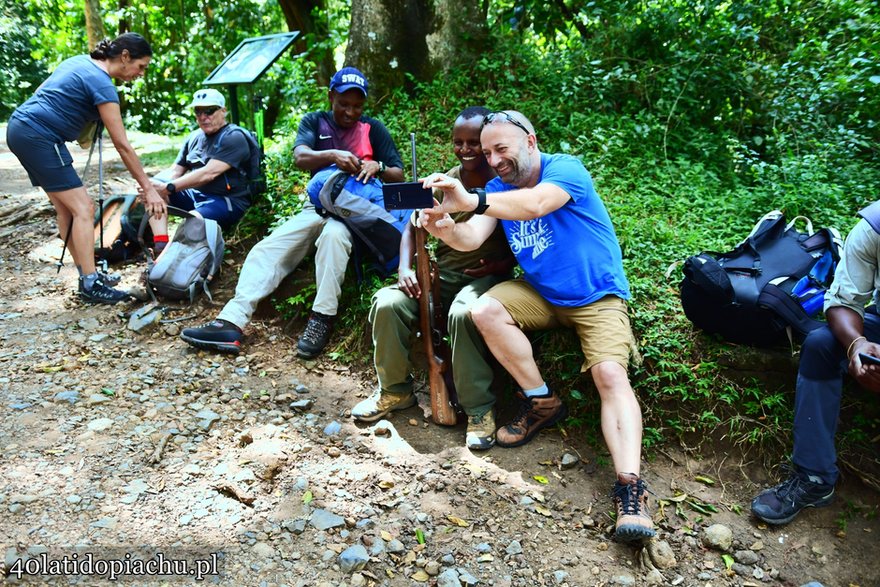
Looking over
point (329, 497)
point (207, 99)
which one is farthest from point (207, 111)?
point (329, 497)

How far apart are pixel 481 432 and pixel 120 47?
158 inches

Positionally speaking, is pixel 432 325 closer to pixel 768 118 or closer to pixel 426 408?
pixel 426 408

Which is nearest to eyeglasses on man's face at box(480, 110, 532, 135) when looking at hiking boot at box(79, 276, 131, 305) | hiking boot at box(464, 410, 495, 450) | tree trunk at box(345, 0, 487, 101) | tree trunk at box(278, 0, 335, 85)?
hiking boot at box(464, 410, 495, 450)

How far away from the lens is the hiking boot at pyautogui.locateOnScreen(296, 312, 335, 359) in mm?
4734

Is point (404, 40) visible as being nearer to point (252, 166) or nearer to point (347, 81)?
point (252, 166)

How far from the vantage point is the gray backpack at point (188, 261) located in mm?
5258

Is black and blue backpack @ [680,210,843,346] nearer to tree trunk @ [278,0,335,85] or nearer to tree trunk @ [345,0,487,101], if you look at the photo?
tree trunk @ [345,0,487,101]

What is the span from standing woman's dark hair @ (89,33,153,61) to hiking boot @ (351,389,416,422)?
3.28 m

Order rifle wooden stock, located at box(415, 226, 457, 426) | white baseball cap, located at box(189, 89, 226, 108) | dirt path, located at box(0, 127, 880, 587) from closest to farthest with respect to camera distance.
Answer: dirt path, located at box(0, 127, 880, 587)
rifle wooden stock, located at box(415, 226, 457, 426)
white baseball cap, located at box(189, 89, 226, 108)

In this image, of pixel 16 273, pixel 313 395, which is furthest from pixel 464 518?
pixel 16 273

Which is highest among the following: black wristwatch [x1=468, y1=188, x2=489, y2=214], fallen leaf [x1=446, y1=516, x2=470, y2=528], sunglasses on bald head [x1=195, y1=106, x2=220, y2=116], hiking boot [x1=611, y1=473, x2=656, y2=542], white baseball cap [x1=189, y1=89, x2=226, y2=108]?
white baseball cap [x1=189, y1=89, x2=226, y2=108]

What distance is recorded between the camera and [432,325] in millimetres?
4051

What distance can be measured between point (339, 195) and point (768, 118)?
4.25m

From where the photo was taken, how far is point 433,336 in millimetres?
4055
